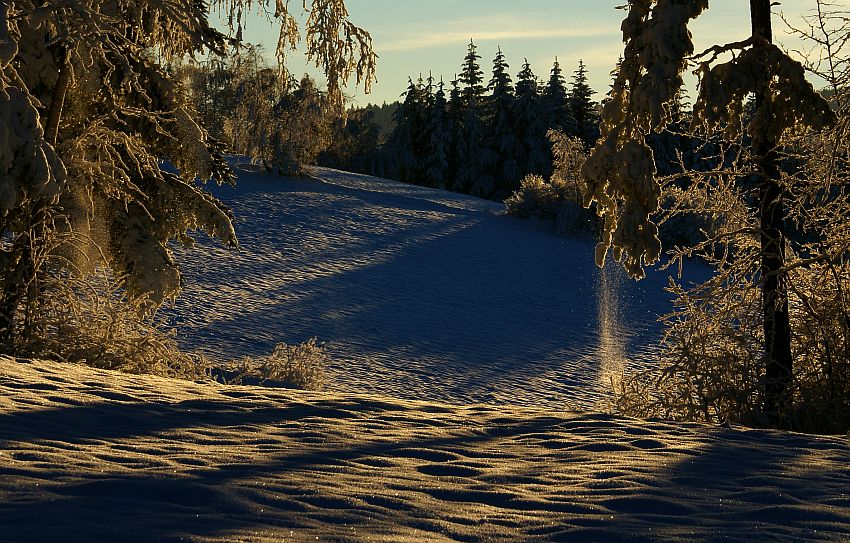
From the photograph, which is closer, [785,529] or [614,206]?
[785,529]

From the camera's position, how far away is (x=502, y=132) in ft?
175

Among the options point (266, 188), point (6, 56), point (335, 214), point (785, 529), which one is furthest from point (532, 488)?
point (266, 188)

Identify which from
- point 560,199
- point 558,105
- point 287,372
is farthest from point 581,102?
point 287,372

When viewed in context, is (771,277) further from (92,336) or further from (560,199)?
(560,199)

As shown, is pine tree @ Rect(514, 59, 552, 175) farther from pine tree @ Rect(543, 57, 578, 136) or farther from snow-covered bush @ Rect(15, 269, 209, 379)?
snow-covered bush @ Rect(15, 269, 209, 379)

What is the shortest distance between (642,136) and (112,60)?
5841mm

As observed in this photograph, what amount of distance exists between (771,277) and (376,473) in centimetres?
572

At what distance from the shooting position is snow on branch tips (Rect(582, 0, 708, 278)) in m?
9.05

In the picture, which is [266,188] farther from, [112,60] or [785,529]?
[785,529]

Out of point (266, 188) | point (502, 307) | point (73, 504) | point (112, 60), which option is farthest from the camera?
point (266, 188)

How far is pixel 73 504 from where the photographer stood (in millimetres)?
4402

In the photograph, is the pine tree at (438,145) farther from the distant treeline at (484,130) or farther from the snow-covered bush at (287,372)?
the snow-covered bush at (287,372)

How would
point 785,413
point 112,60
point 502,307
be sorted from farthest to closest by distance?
point 502,307 < point 112,60 < point 785,413

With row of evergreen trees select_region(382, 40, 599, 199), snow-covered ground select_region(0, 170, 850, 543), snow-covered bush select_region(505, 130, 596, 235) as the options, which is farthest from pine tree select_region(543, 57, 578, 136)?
snow-covered ground select_region(0, 170, 850, 543)
